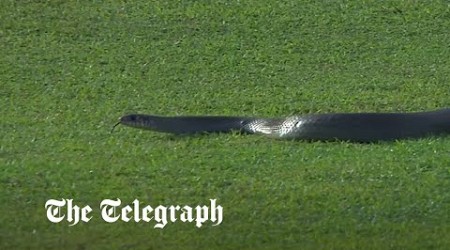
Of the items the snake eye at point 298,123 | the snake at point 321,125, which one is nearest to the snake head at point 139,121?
the snake at point 321,125

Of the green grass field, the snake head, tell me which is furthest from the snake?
the green grass field

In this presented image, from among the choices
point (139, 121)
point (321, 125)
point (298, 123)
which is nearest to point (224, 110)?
point (139, 121)

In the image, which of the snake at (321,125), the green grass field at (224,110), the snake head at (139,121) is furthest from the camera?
the snake head at (139,121)

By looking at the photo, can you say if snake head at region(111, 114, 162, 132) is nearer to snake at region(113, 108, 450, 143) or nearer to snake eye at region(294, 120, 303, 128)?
snake at region(113, 108, 450, 143)

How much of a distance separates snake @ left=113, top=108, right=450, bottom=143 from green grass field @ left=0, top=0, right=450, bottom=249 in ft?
0.34

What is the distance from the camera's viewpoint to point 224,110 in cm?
1043

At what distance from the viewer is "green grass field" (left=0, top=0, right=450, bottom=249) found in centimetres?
731

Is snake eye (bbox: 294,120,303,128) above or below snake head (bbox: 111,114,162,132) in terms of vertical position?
below

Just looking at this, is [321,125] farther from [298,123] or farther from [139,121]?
[139,121]

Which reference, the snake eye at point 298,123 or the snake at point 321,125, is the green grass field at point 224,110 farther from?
the snake eye at point 298,123

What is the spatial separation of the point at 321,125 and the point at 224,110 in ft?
4.33

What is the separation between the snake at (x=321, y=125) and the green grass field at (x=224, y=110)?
10cm

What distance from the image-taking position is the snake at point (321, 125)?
9266 mm

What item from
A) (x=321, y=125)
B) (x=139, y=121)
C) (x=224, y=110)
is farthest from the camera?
(x=224, y=110)
